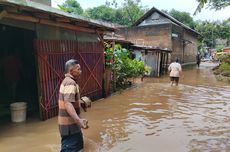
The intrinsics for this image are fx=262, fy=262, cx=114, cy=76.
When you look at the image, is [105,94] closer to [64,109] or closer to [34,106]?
[34,106]

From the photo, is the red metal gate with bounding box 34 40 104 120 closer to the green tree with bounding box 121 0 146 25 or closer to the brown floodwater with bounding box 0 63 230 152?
the brown floodwater with bounding box 0 63 230 152

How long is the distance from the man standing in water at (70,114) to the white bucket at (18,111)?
3427mm

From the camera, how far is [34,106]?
9477 millimetres

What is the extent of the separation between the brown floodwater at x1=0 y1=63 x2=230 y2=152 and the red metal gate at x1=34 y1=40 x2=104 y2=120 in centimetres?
60

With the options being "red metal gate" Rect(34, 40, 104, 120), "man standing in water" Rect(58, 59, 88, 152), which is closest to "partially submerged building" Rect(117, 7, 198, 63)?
"red metal gate" Rect(34, 40, 104, 120)

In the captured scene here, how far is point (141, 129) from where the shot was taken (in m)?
7.32

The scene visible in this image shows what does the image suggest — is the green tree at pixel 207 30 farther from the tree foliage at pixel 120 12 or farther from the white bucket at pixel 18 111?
the white bucket at pixel 18 111

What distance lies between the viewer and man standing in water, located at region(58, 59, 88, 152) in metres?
4.23

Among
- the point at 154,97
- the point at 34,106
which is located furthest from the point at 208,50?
the point at 34,106

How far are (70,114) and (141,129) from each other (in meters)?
3.54

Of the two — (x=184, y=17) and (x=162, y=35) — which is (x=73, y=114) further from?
(x=184, y=17)

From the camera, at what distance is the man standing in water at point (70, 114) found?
4230 millimetres

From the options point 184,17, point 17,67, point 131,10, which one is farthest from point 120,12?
point 17,67

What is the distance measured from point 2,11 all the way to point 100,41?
5806 millimetres
